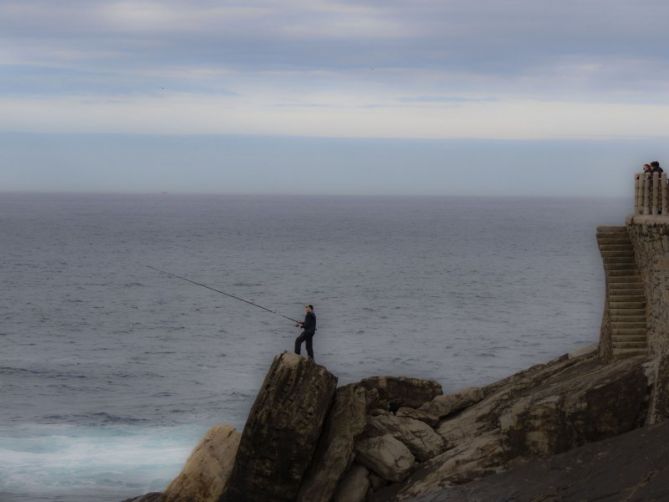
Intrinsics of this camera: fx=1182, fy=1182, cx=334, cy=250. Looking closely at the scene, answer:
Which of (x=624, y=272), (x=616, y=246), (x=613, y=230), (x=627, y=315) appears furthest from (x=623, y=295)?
(x=613, y=230)

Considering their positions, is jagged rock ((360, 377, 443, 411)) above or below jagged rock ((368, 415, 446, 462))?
above

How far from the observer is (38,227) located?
190250mm

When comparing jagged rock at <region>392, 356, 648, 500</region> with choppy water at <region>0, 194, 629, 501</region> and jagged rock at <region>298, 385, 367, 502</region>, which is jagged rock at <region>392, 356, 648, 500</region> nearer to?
jagged rock at <region>298, 385, 367, 502</region>

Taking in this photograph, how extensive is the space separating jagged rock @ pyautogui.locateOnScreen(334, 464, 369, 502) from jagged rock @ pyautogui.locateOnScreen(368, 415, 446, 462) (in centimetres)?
106

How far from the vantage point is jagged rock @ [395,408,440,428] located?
90.5 ft

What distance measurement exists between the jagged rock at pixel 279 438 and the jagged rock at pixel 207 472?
535 mm

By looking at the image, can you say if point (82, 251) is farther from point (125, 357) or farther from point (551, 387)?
point (551, 387)

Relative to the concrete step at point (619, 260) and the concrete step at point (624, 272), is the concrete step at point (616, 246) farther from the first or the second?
the concrete step at point (624, 272)

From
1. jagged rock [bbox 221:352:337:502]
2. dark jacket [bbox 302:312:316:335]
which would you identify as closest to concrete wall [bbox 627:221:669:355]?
jagged rock [bbox 221:352:337:502]

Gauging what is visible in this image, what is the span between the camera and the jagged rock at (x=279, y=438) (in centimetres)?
2533

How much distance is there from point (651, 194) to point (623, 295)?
2497 millimetres

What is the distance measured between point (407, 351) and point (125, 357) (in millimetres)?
14516

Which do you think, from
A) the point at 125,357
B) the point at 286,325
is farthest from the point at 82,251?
the point at 125,357

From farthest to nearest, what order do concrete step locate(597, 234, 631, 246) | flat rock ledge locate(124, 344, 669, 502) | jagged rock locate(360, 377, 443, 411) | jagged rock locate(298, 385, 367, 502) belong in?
concrete step locate(597, 234, 631, 246) → jagged rock locate(360, 377, 443, 411) → jagged rock locate(298, 385, 367, 502) → flat rock ledge locate(124, 344, 669, 502)
